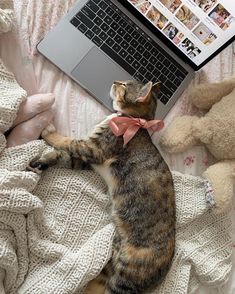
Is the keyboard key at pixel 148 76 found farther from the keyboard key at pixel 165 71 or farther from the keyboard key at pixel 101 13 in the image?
the keyboard key at pixel 101 13

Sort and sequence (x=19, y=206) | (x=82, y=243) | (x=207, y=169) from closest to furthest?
(x=19, y=206) < (x=82, y=243) < (x=207, y=169)

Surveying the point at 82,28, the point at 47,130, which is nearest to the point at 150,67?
the point at 82,28

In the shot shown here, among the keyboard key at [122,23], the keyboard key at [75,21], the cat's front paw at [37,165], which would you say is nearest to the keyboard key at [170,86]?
the keyboard key at [122,23]

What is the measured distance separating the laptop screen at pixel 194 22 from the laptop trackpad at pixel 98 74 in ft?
0.56

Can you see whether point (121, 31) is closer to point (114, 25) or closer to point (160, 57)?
point (114, 25)

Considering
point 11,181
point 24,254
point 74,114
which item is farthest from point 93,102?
point 24,254

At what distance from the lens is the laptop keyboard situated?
4.35 ft

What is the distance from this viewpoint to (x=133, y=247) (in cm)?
121

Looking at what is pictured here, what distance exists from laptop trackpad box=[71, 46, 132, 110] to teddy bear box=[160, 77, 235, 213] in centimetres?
21

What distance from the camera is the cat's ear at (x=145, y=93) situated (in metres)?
1.25

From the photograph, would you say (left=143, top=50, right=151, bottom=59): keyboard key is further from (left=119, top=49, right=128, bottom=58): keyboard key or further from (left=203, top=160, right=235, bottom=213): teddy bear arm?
(left=203, top=160, right=235, bottom=213): teddy bear arm

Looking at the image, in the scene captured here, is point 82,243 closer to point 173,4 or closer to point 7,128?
point 7,128

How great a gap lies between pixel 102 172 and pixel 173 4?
Answer: 50 centimetres

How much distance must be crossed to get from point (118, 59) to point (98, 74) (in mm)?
76
